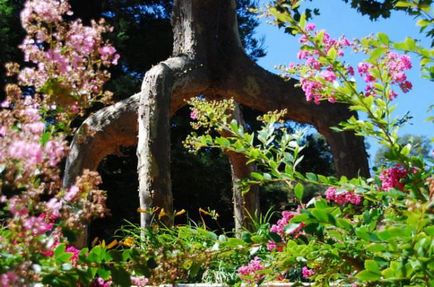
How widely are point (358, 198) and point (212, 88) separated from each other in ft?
8.86

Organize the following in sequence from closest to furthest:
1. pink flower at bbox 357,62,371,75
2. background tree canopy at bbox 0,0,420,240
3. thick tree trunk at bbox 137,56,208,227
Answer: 1. pink flower at bbox 357,62,371,75
2. thick tree trunk at bbox 137,56,208,227
3. background tree canopy at bbox 0,0,420,240

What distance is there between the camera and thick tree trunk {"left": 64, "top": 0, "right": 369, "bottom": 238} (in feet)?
13.4

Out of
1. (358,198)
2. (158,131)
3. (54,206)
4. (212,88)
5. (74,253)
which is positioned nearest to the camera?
(54,206)

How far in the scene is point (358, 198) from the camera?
67.3 inches

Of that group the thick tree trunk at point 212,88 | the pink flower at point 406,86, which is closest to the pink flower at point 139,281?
the pink flower at point 406,86

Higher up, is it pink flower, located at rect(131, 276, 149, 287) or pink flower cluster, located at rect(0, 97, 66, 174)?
pink flower cluster, located at rect(0, 97, 66, 174)

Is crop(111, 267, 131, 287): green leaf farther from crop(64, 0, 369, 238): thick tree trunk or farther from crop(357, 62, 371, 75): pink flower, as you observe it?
crop(64, 0, 369, 238): thick tree trunk

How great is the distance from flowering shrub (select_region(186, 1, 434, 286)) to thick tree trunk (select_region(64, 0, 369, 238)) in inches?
85.3

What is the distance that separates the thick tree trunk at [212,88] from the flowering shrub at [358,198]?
217cm

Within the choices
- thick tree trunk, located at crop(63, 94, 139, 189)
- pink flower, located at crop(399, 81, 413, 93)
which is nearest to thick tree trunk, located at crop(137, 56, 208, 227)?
thick tree trunk, located at crop(63, 94, 139, 189)

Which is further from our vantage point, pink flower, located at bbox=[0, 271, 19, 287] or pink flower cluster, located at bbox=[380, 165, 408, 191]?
pink flower cluster, located at bbox=[380, 165, 408, 191]

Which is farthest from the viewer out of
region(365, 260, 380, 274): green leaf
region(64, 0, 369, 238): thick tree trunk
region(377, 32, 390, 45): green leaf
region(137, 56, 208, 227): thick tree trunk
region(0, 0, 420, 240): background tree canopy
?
region(0, 0, 420, 240): background tree canopy

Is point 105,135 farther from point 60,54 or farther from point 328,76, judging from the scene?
point 60,54

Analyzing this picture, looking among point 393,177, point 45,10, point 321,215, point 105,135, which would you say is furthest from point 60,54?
point 105,135
